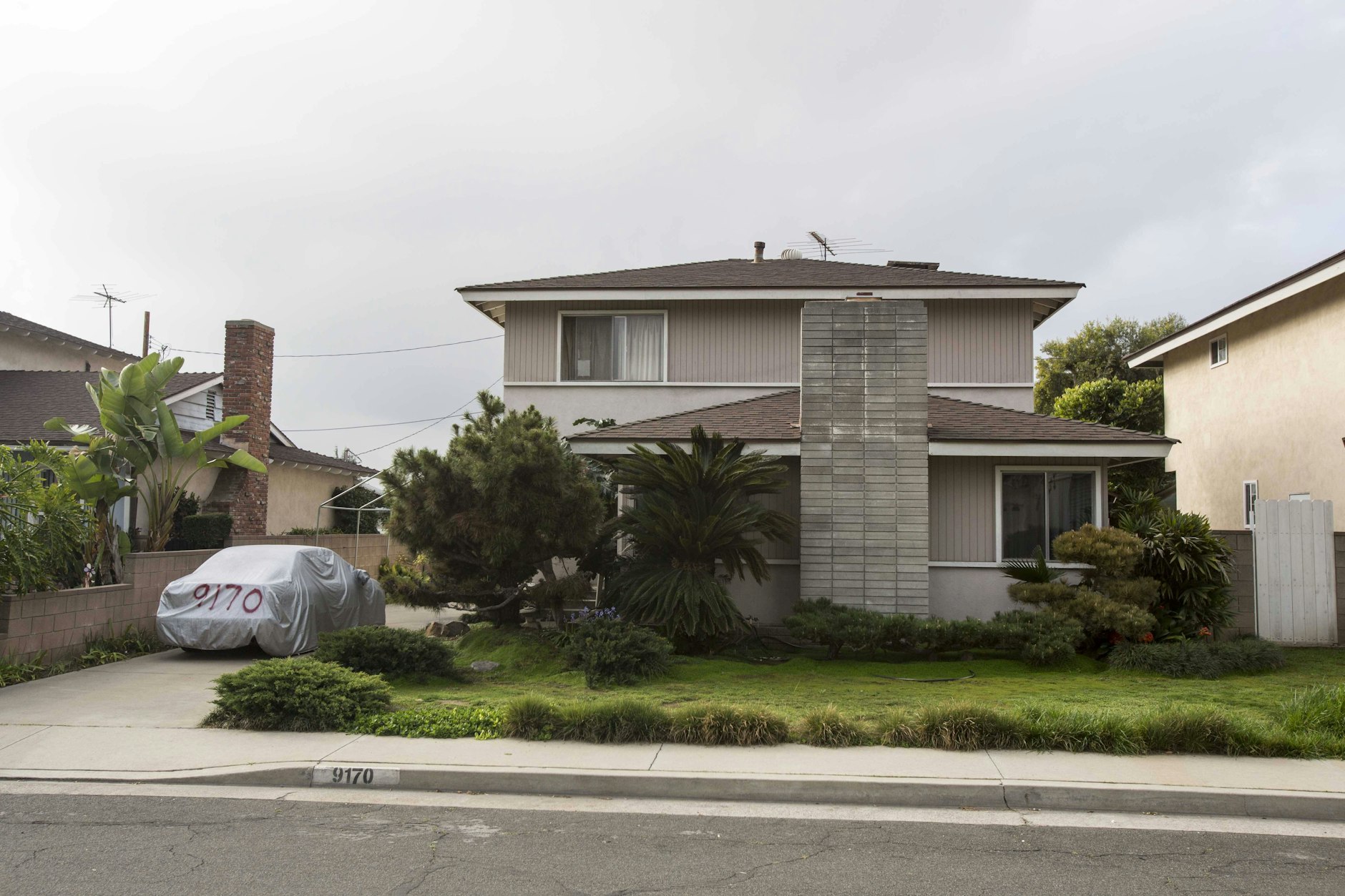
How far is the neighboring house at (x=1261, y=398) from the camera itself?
17875mm

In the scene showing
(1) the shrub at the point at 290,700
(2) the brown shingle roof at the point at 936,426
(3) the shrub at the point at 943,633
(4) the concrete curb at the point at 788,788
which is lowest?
(4) the concrete curb at the point at 788,788

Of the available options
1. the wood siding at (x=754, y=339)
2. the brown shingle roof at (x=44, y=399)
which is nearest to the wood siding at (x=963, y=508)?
the wood siding at (x=754, y=339)

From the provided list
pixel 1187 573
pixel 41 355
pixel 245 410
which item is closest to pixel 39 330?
pixel 41 355

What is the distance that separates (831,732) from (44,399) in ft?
67.5

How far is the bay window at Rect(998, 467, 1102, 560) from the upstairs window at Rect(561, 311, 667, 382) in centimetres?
662

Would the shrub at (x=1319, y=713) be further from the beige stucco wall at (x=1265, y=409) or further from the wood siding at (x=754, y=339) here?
the beige stucco wall at (x=1265, y=409)

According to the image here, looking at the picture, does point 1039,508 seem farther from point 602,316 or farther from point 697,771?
point 697,771

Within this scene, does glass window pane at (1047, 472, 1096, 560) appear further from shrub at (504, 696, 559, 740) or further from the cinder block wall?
shrub at (504, 696, 559, 740)

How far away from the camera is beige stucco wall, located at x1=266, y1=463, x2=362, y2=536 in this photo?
82.7 ft

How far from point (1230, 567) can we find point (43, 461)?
15.8 metres

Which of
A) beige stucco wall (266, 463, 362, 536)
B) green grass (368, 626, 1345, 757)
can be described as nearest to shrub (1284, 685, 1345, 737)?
green grass (368, 626, 1345, 757)

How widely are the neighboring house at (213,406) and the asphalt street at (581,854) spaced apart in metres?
15.4

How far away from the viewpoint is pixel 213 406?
24719 millimetres

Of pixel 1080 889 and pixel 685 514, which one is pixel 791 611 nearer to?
pixel 685 514
